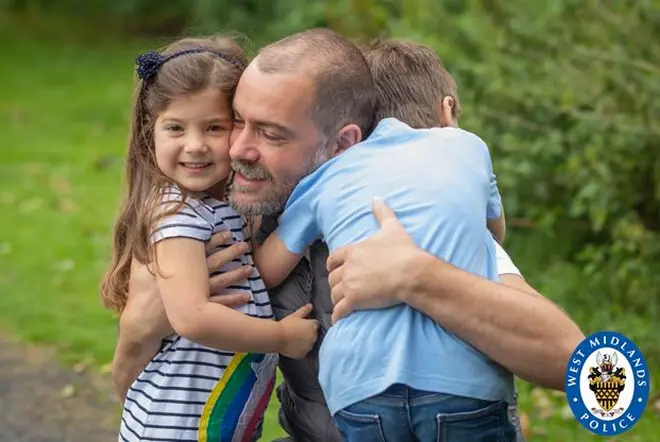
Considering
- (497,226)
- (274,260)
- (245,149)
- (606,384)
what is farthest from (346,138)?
(606,384)

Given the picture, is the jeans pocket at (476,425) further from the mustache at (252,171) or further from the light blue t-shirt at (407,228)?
the mustache at (252,171)

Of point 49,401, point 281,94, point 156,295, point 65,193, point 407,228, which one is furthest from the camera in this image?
point 65,193

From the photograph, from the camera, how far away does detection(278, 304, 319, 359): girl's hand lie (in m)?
3.17

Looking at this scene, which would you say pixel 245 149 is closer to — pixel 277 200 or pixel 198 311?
pixel 277 200

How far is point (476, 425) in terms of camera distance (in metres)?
2.79

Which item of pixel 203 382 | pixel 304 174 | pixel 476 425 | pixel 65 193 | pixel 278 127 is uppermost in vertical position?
pixel 278 127

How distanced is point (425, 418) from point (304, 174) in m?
0.63

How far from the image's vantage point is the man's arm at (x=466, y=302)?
2.76 m

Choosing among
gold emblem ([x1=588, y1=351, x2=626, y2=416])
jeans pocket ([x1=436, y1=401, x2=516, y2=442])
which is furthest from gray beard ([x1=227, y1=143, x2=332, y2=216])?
gold emblem ([x1=588, y1=351, x2=626, y2=416])

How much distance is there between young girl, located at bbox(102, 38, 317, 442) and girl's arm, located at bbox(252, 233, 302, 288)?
0.08 ft

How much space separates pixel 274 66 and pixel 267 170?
231 mm

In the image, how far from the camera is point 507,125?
668 centimetres

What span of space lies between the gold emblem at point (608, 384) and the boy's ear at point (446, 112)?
649 millimetres

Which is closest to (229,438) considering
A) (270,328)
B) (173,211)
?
(270,328)
